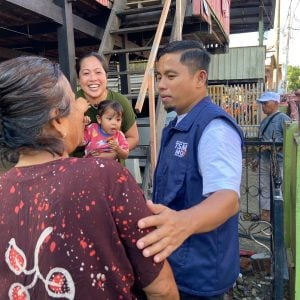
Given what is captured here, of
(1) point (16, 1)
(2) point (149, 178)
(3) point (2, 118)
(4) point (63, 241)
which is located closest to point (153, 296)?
(4) point (63, 241)

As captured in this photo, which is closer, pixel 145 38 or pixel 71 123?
pixel 71 123

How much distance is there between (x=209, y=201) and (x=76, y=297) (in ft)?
1.72

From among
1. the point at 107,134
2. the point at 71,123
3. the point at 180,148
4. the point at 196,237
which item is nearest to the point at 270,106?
the point at 107,134

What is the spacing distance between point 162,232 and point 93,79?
72.1 inches

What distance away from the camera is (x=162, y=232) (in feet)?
3.16

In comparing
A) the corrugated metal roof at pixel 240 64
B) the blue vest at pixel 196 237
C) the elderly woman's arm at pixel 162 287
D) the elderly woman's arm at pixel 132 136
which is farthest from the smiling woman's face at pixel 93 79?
the corrugated metal roof at pixel 240 64

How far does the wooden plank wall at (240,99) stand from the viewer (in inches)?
472

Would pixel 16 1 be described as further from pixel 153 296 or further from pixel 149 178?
pixel 153 296

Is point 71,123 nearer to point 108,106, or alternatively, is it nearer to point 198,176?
point 198,176

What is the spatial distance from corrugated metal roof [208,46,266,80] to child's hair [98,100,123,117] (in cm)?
1007

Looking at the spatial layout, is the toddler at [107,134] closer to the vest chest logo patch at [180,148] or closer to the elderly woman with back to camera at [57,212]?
the vest chest logo patch at [180,148]

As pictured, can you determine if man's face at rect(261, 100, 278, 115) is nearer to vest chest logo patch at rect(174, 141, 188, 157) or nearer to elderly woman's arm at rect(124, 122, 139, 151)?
elderly woman's arm at rect(124, 122, 139, 151)

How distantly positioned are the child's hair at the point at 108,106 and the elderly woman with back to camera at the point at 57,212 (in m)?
1.49

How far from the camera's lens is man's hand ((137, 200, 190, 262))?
0.92 metres
